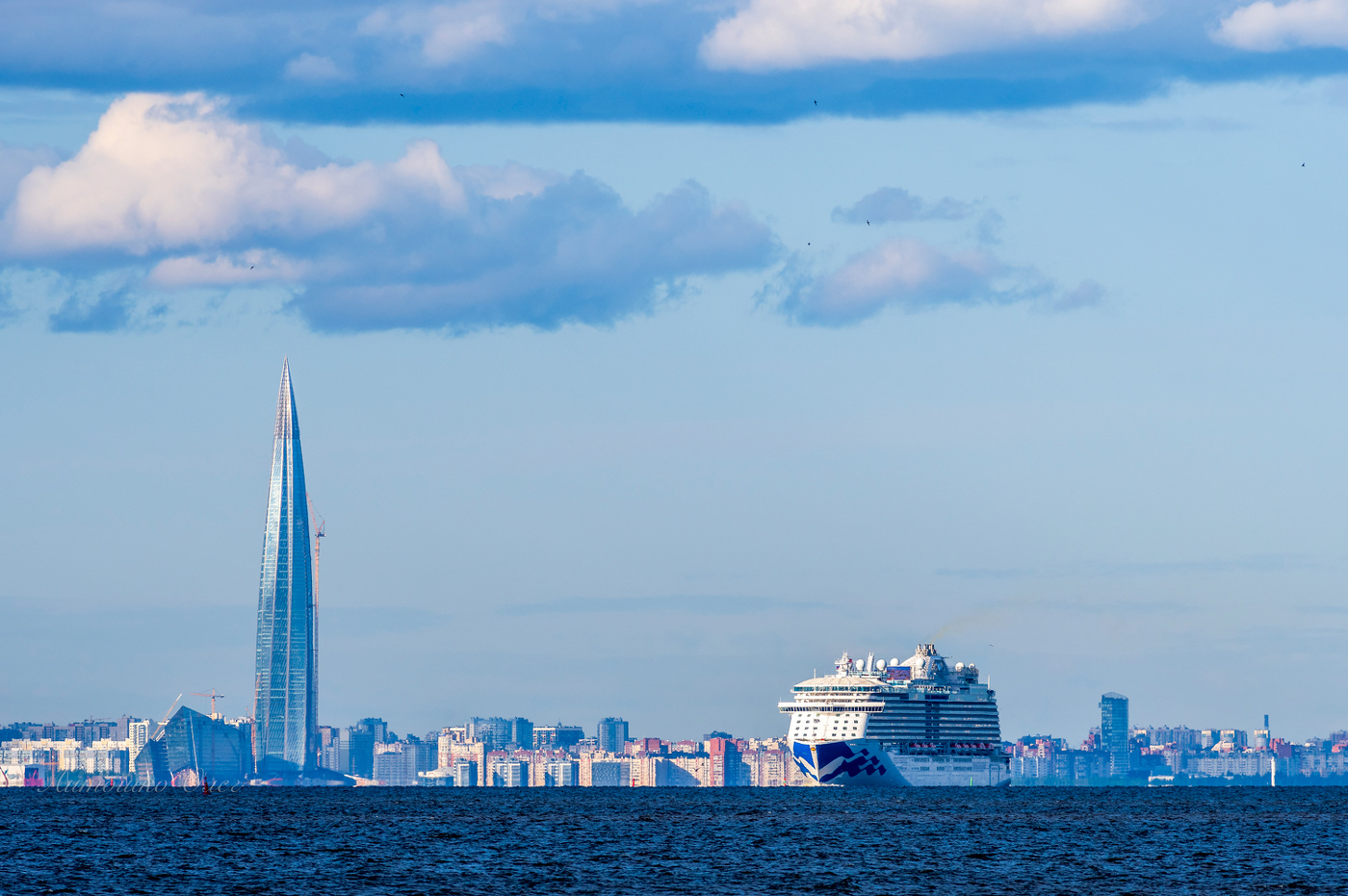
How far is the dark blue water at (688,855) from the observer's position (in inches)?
3954

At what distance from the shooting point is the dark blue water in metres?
100

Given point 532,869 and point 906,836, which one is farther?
point 906,836

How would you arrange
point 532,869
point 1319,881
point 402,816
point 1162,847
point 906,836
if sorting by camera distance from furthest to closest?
point 402,816
point 906,836
point 1162,847
point 532,869
point 1319,881

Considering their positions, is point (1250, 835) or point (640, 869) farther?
point (1250, 835)

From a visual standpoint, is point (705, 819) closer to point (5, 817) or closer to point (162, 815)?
point (162, 815)

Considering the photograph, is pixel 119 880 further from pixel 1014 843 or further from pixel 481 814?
pixel 481 814

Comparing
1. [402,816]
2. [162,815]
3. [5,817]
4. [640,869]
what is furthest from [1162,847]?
[5,817]

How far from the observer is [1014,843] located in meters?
134

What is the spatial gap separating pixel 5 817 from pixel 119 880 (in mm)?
98761

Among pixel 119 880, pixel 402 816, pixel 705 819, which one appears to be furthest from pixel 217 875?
pixel 402 816

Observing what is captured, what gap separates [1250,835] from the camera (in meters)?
148

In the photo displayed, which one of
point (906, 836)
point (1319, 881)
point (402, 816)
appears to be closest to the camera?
point (1319, 881)

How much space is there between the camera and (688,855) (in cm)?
12169

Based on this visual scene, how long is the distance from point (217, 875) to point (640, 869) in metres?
21.3
